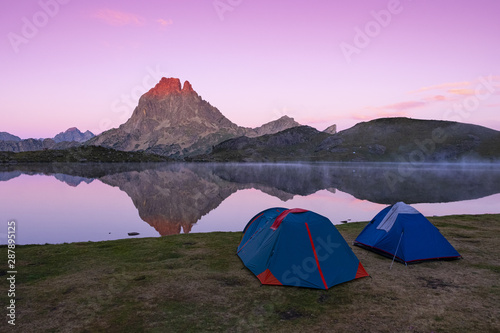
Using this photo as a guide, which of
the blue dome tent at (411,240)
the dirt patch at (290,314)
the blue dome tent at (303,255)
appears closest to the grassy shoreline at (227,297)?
the dirt patch at (290,314)

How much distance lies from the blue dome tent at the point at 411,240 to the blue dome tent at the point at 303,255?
3.12 metres

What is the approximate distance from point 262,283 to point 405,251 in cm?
751

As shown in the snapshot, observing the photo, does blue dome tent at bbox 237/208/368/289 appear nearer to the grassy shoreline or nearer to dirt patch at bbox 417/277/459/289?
the grassy shoreline

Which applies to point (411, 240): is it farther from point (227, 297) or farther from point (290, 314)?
point (227, 297)

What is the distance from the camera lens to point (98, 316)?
9.33 metres

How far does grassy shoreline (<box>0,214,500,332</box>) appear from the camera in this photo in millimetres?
8883

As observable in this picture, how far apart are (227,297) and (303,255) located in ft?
11.4

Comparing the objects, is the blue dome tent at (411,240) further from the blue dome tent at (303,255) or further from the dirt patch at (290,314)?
the dirt patch at (290,314)

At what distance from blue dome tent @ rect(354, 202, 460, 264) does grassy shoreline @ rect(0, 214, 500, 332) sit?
1.99 ft

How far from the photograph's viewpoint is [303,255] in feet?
39.7

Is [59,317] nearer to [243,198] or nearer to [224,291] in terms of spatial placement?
[224,291]

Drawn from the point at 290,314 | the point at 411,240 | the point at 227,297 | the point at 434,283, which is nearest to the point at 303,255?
the point at 290,314

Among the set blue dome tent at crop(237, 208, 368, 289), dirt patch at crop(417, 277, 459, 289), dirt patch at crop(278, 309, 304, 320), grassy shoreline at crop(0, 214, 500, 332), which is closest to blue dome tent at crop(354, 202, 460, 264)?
grassy shoreline at crop(0, 214, 500, 332)

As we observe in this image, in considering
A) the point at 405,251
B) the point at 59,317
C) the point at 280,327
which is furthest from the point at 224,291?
the point at 405,251
